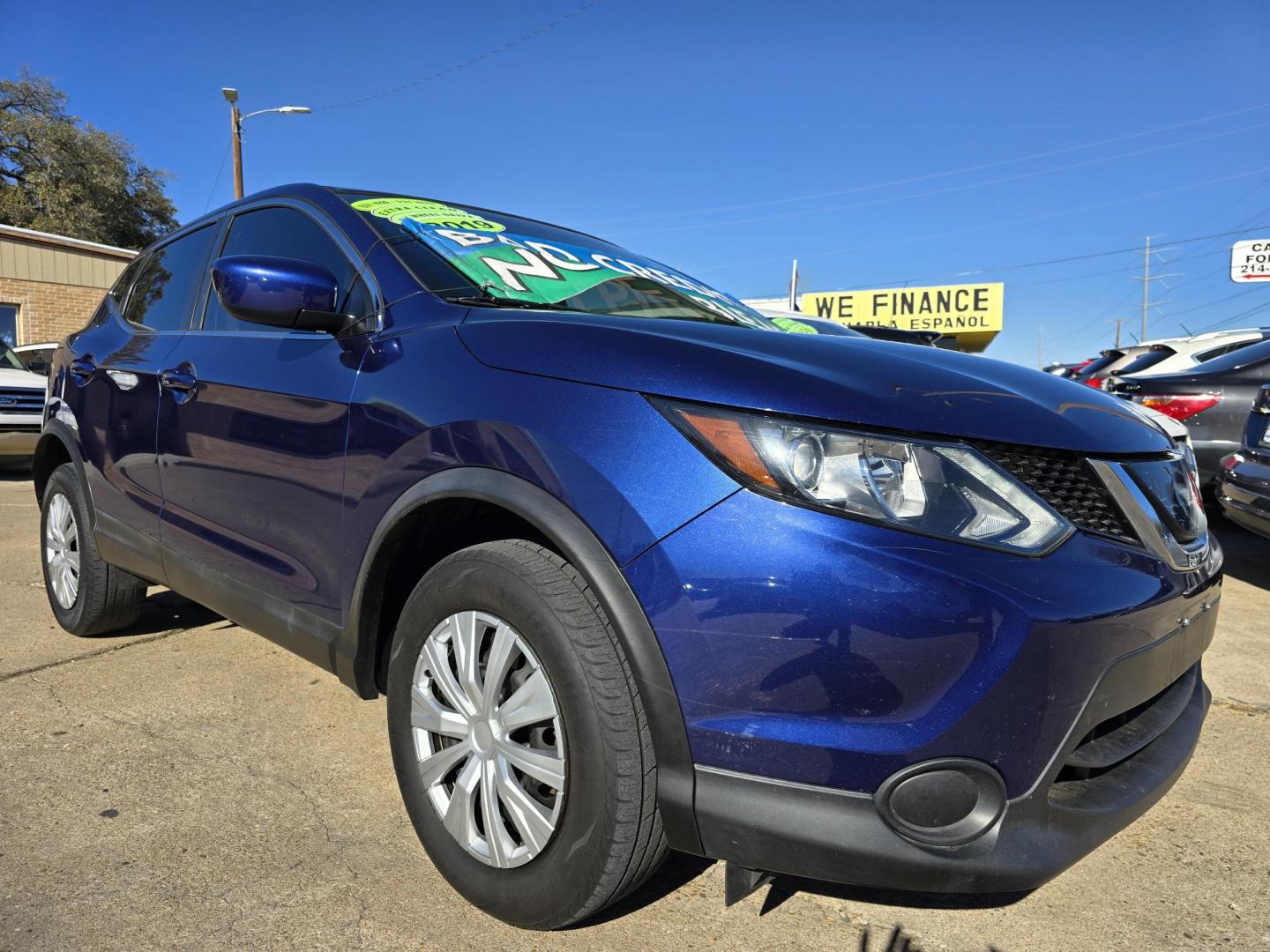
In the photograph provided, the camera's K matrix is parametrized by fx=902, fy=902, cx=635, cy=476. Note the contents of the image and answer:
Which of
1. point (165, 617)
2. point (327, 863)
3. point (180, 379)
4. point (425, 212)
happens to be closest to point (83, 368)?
point (180, 379)

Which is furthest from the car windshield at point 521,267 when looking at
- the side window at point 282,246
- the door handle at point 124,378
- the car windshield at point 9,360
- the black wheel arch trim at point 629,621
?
the car windshield at point 9,360

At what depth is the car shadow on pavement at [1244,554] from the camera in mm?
5207

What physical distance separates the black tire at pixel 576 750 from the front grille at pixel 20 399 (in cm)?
962

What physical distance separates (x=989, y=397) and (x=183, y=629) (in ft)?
11.4

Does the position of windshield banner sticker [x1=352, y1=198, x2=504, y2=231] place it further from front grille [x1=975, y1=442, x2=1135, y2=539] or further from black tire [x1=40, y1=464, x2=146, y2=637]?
black tire [x1=40, y1=464, x2=146, y2=637]

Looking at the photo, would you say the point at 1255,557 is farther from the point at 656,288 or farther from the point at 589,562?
the point at 589,562

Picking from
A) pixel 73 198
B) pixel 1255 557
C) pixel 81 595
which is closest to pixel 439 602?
pixel 81 595

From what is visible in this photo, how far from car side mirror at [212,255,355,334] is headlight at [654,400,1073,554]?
118 centimetres

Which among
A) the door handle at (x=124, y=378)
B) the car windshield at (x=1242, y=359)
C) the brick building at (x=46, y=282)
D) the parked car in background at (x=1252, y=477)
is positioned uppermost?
the brick building at (x=46, y=282)

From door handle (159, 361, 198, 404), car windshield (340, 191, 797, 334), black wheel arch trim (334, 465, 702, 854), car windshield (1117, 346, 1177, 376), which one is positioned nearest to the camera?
black wheel arch trim (334, 465, 702, 854)

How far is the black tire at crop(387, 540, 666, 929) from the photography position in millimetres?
1541

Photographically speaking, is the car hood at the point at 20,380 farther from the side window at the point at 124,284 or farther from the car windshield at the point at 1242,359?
the car windshield at the point at 1242,359

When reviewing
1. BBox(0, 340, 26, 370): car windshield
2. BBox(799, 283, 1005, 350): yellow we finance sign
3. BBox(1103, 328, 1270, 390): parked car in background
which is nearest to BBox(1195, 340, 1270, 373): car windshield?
BBox(1103, 328, 1270, 390): parked car in background

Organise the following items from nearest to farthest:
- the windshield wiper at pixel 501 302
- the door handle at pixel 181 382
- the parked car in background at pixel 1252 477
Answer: the windshield wiper at pixel 501 302, the door handle at pixel 181 382, the parked car in background at pixel 1252 477
